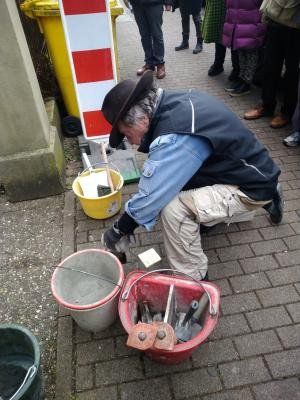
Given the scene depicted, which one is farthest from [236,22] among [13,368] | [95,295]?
[13,368]

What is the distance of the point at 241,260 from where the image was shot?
2668 mm

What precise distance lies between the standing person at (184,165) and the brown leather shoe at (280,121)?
7.11ft

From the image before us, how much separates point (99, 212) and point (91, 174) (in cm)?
41

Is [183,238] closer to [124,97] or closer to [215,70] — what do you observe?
[124,97]

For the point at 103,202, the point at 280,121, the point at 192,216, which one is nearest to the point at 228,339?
the point at 192,216

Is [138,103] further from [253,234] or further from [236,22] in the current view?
[236,22]

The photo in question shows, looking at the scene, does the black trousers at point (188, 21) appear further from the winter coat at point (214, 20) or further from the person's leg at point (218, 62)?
the winter coat at point (214, 20)

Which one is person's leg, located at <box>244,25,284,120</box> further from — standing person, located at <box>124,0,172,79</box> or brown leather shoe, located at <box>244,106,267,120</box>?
standing person, located at <box>124,0,172,79</box>

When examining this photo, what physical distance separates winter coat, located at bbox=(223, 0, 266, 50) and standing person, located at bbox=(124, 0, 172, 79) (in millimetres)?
1103

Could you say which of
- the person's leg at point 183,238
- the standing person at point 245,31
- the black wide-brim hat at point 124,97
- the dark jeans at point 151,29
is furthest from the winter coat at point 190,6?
the person's leg at point 183,238

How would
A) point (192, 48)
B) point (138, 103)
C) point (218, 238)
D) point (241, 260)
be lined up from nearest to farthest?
point (138, 103)
point (241, 260)
point (218, 238)
point (192, 48)

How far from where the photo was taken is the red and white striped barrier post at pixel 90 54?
305 centimetres

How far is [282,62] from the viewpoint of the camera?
4109 mm

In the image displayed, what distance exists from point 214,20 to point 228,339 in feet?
14.9
